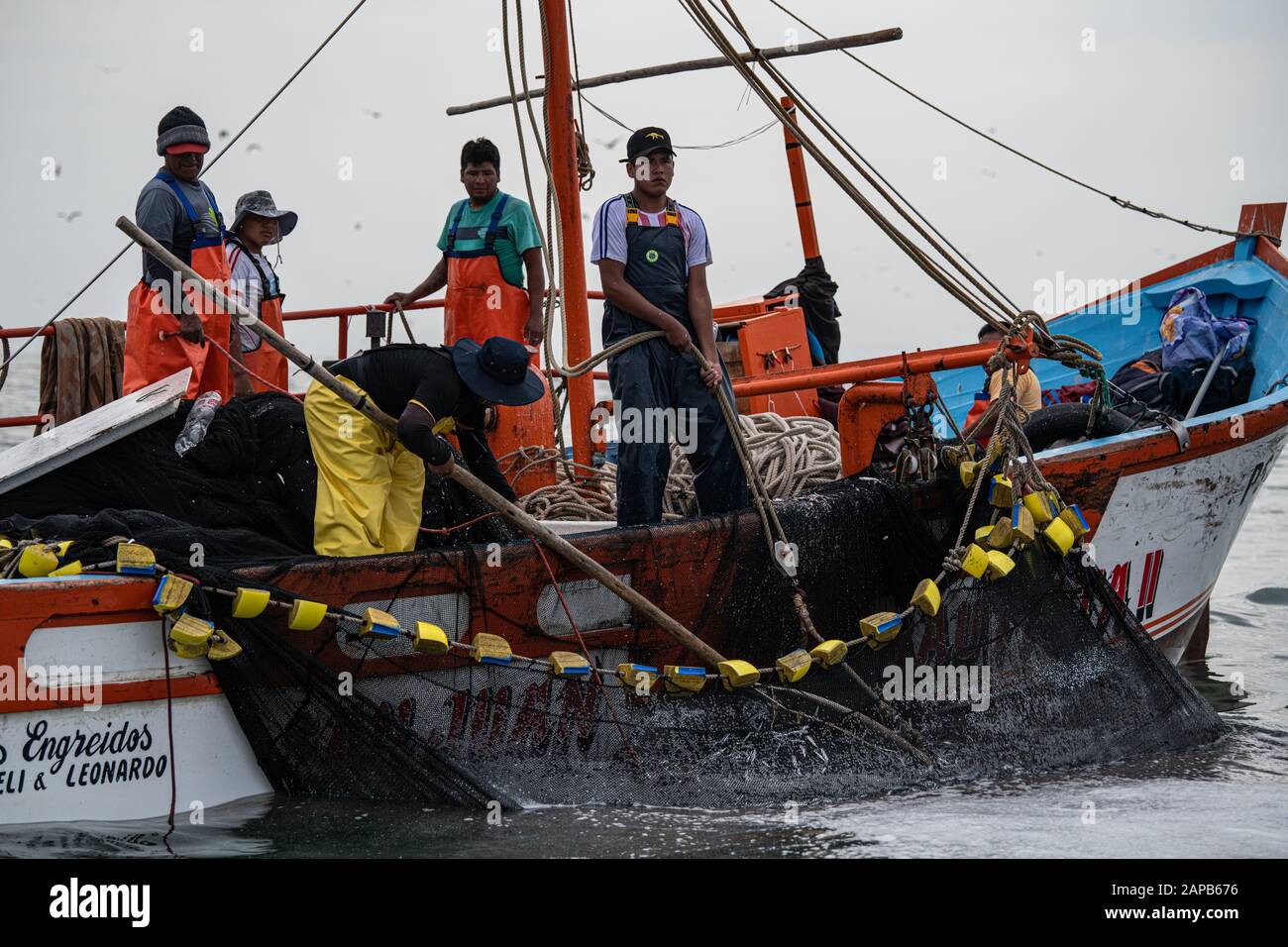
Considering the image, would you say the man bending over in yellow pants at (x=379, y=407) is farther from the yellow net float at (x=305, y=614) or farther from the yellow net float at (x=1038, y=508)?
the yellow net float at (x=1038, y=508)

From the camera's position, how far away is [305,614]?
17.0 ft

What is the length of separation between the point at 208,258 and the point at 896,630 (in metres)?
4.00

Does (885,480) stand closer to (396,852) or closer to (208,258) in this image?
(396,852)

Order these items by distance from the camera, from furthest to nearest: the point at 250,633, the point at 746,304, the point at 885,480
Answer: the point at 746,304, the point at 885,480, the point at 250,633

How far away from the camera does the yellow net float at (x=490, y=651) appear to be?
5.51 meters

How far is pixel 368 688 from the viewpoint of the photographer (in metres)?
5.54

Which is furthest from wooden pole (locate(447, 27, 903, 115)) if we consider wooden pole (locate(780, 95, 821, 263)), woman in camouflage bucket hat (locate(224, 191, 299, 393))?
woman in camouflage bucket hat (locate(224, 191, 299, 393))

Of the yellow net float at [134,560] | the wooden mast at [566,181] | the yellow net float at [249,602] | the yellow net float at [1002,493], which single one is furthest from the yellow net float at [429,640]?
the yellow net float at [1002,493]

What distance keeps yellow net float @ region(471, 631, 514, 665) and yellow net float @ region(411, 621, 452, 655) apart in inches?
6.5

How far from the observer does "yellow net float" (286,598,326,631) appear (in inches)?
204

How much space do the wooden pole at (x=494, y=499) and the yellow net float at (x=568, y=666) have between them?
16.2 inches

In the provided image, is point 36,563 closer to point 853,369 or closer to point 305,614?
point 305,614
